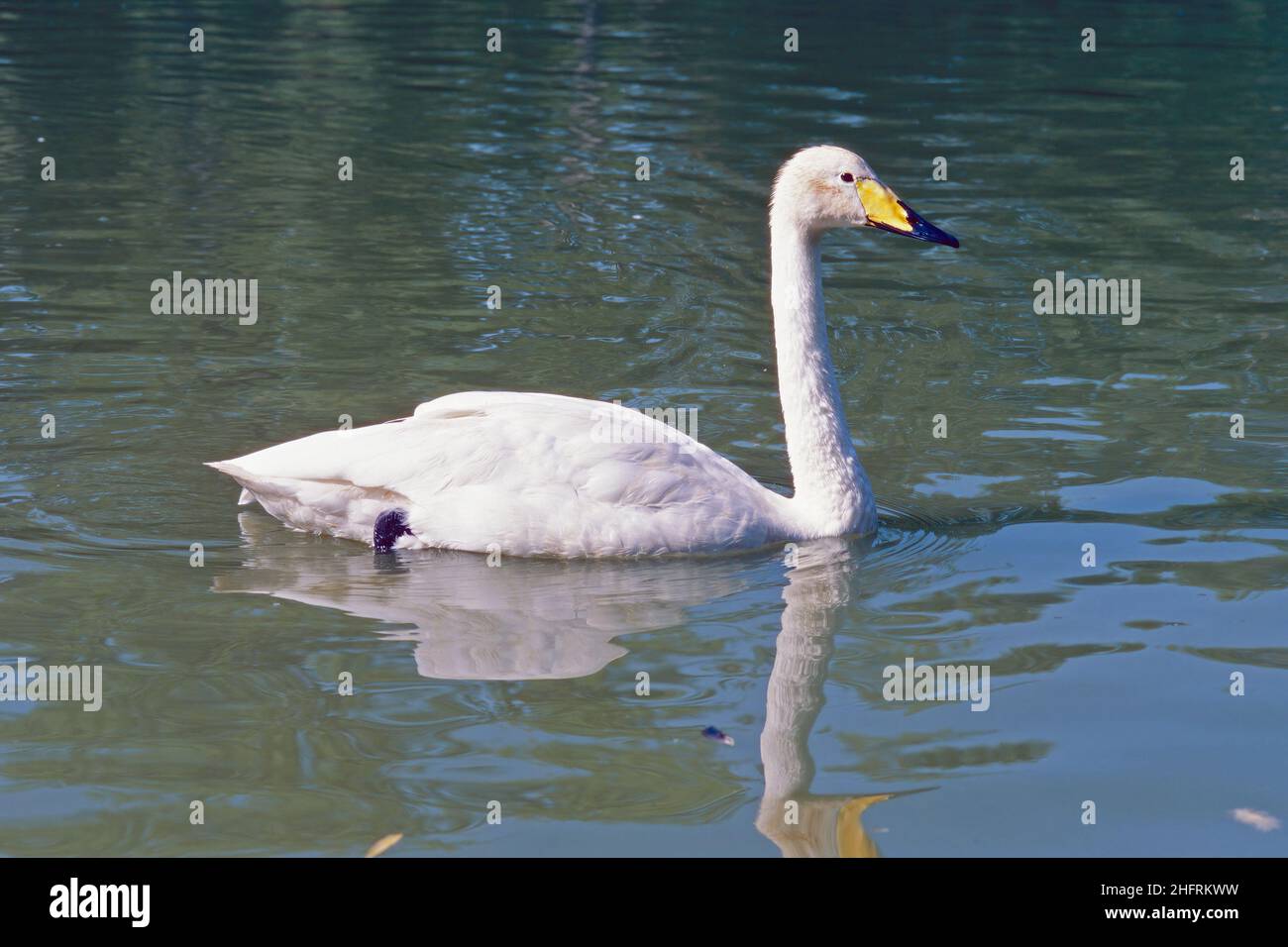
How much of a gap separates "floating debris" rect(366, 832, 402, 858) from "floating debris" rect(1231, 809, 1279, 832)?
104 inches

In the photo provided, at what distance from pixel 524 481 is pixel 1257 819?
348cm

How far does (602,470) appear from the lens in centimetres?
802

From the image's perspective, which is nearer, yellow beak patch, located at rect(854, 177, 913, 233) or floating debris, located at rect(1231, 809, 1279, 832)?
floating debris, located at rect(1231, 809, 1279, 832)

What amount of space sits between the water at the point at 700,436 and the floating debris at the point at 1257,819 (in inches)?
1.3

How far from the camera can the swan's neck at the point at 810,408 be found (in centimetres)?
838

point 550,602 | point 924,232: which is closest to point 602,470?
point 550,602

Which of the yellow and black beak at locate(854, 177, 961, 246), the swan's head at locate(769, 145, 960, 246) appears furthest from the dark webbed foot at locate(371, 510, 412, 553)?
the yellow and black beak at locate(854, 177, 961, 246)

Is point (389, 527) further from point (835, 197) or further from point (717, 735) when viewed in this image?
point (835, 197)

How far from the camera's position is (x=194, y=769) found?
595 centimetres

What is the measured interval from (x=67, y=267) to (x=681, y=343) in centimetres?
478

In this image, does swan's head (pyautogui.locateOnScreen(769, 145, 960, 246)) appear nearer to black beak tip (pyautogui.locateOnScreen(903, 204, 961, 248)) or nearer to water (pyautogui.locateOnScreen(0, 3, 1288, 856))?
black beak tip (pyautogui.locateOnScreen(903, 204, 961, 248))

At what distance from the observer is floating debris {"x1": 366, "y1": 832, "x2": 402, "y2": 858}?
213 inches

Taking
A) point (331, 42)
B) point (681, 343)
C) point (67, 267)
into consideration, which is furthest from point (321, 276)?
point (331, 42)

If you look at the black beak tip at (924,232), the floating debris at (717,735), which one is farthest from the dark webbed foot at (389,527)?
the black beak tip at (924,232)
